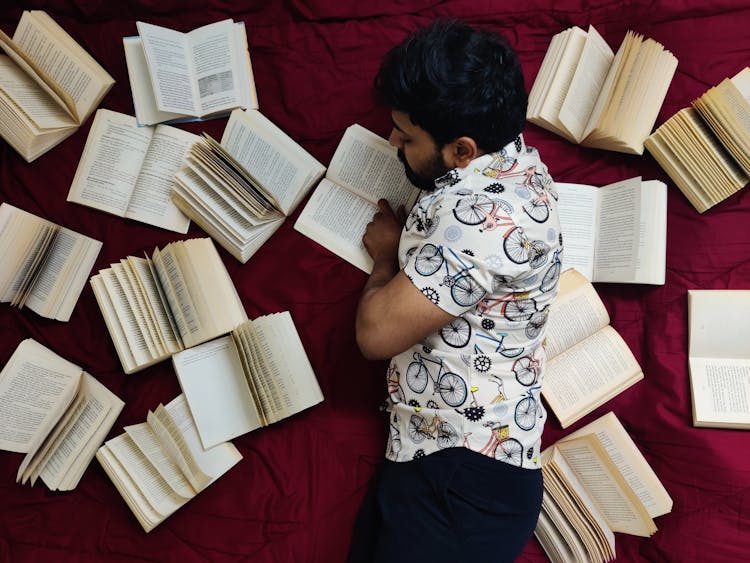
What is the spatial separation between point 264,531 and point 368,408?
366 mm

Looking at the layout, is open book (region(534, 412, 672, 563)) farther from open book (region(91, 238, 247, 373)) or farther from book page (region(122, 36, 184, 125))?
book page (region(122, 36, 184, 125))

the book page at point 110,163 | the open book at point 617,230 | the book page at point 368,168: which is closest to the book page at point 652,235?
the open book at point 617,230

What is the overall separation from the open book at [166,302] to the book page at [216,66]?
0.36 meters

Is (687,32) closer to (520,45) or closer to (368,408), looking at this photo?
(520,45)

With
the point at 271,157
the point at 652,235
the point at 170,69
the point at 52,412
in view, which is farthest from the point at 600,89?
the point at 52,412

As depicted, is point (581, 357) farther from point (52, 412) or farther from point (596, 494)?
point (52, 412)

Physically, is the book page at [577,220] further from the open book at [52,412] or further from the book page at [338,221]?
the open book at [52,412]

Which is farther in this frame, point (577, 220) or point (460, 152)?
point (577, 220)

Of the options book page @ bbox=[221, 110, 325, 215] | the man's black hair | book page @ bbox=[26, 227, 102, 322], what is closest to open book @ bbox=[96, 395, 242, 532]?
book page @ bbox=[26, 227, 102, 322]

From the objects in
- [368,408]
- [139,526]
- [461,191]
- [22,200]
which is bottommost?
[139,526]

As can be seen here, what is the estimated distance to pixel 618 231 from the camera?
1402 mm

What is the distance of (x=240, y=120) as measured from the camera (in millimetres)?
1446

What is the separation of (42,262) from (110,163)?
0.29 meters

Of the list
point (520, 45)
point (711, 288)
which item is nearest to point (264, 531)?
point (711, 288)
